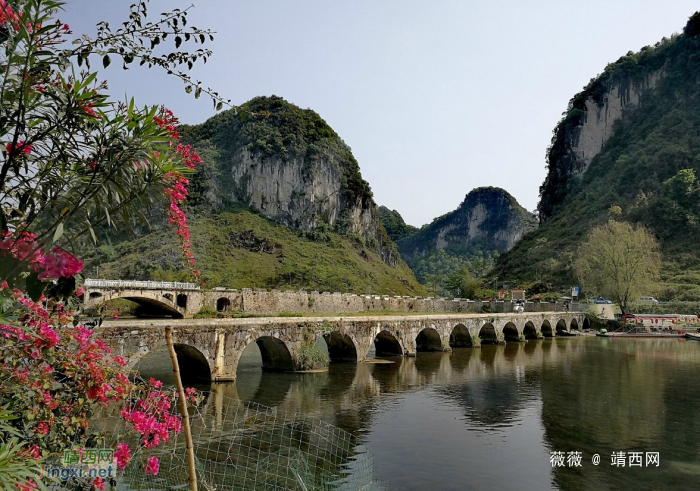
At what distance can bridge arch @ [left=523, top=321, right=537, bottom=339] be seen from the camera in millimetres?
49344

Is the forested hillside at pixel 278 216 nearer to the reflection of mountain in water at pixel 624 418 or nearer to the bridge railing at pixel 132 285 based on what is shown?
the bridge railing at pixel 132 285

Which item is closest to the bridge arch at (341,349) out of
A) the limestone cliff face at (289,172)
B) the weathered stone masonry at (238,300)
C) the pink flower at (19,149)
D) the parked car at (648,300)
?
the weathered stone masonry at (238,300)

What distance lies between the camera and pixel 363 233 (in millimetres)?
116750

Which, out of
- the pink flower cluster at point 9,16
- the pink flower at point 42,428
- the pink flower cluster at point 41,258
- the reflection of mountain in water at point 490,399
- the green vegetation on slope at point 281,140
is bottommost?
the reflection of mountain in water at point 490,399

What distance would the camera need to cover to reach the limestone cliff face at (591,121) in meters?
111

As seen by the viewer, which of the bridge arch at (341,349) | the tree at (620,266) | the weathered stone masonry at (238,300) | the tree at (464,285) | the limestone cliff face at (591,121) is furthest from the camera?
the limestone cliff face at (591,121)

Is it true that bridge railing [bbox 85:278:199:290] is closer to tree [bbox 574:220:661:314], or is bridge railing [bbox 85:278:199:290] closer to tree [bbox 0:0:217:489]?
tree [bbox 0:0:217:489]

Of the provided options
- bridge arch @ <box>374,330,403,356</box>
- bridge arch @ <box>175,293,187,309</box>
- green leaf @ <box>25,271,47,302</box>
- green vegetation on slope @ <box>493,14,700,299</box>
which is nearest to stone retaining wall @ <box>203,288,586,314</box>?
bridge arch @ <box>175,293,187,309</box>

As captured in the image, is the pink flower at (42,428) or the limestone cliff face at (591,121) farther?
the limestone cliff face at (591,121)

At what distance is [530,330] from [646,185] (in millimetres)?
54092

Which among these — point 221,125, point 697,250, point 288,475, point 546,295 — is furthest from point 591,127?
point 288,475

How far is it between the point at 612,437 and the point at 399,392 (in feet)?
28.8

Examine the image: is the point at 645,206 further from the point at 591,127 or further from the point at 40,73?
the point at 40,73

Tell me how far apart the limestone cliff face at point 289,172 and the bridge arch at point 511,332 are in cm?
6100
